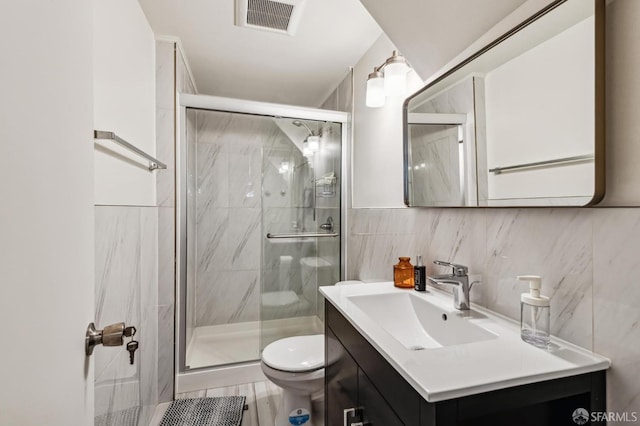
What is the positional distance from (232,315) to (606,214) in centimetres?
282

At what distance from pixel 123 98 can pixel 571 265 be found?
1.76m

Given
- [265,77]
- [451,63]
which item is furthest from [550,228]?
[265,77]

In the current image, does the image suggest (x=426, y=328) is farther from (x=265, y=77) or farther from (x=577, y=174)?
(x=265, y=77)

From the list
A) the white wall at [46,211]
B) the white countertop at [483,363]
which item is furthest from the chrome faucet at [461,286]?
the white wall at [46,211]

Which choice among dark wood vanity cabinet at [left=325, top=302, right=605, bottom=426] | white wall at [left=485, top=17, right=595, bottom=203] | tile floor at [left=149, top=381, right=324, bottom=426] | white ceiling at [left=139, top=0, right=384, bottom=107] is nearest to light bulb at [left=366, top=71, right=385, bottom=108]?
white ceiling at [left=139, top=0, right=384, bottom=107]

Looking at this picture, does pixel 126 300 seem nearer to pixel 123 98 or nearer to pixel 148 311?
pixel 148 311

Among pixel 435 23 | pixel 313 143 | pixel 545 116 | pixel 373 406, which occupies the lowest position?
pixel 373 406

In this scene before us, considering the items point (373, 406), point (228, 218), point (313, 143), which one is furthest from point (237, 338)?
point (373, 406)

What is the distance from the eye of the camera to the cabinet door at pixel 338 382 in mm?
1005

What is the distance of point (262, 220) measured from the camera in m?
2.56

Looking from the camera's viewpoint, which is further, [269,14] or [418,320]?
[269,14]

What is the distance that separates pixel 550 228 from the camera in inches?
32.3

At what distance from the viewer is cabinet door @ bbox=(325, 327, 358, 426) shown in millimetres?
1005

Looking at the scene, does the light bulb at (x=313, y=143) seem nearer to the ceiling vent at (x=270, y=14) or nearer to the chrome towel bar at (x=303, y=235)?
the chrome towel bar at (x=303, y=235)
